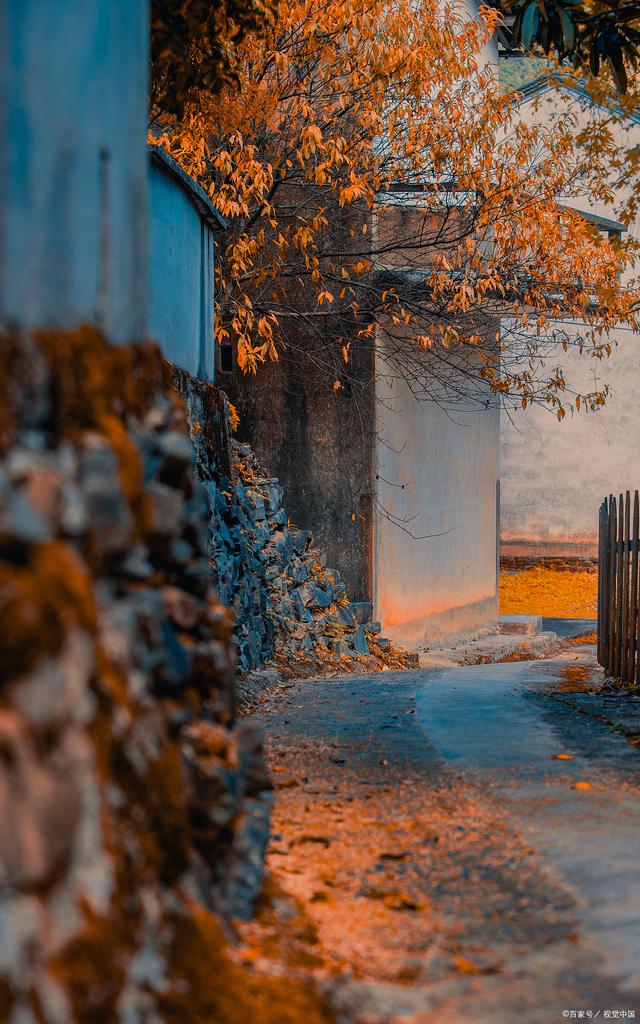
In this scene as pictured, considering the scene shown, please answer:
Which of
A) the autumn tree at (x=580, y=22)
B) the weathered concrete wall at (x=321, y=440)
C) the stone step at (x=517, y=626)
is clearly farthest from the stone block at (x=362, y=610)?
the autumn tree at (x=580, y=22)

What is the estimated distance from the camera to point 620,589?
938 centimetres

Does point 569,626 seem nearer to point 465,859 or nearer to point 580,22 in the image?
point 580,22

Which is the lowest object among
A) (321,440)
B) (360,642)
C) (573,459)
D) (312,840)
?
(360,642)

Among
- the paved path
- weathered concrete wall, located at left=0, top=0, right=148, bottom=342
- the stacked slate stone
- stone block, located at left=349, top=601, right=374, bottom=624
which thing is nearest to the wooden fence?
the paved path

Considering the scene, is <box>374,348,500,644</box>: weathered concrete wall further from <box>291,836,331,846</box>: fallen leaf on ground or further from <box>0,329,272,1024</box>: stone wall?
<box>0,329,272,1024</box>: stone wall

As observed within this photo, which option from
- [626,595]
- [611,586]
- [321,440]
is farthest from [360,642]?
[626,595]

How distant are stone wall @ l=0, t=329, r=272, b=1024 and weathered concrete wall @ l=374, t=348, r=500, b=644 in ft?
30.6

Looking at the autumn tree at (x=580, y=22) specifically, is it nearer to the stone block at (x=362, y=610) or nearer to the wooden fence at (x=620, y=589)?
the wooden fence at (x=620, y=589)

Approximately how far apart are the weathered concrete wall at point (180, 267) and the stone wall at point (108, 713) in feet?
12.7

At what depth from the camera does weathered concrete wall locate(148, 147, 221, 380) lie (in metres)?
6.99

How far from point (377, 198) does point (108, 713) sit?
1031cm

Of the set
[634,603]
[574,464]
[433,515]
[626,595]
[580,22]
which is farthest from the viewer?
[574,464]

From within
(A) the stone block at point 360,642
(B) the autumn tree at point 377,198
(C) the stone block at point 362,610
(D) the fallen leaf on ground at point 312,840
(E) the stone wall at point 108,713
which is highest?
(B) the autumn tree at point 377,198

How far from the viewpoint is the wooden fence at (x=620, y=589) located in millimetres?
8953
